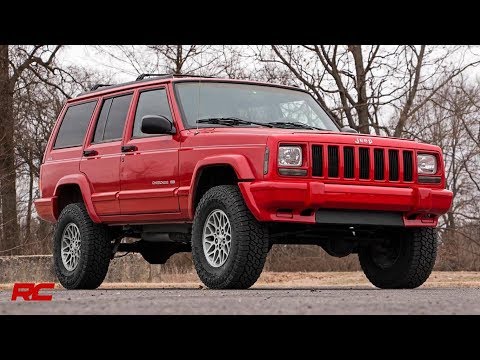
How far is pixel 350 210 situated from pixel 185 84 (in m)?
2.49

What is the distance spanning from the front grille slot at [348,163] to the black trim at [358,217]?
36 centimetres

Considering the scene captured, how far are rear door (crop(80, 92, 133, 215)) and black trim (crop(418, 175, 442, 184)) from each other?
131 inches

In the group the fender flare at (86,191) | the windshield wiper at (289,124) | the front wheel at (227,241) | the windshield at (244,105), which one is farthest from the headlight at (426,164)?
the fender flare at (86,191)

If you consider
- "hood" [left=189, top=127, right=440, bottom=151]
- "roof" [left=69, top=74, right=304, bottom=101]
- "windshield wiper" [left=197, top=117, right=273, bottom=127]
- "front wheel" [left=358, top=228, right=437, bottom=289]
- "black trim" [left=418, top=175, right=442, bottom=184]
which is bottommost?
"front wheel" [left=358, top=228, right=437, bottom=289]

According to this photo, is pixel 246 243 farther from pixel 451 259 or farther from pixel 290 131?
pixel 451 259

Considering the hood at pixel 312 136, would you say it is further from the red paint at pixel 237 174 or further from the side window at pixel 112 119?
the side window at pixel 112 119

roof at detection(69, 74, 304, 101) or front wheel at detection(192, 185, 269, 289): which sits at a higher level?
roof at detection(69, 74, 304, 101)

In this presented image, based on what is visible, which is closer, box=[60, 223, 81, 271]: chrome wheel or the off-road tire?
the off-road tire

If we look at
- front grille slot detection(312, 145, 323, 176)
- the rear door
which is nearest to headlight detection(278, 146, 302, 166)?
front grille slot detection(312, 145, 323, 176)

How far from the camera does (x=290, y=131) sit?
972 cm

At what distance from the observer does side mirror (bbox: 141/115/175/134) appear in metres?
10.2

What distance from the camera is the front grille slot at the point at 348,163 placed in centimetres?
966

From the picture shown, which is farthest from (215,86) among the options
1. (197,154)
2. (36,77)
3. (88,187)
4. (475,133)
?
(475,133)

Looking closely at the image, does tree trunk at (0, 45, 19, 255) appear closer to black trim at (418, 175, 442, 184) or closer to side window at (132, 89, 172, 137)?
side window at (132, 89, 172, 137)
